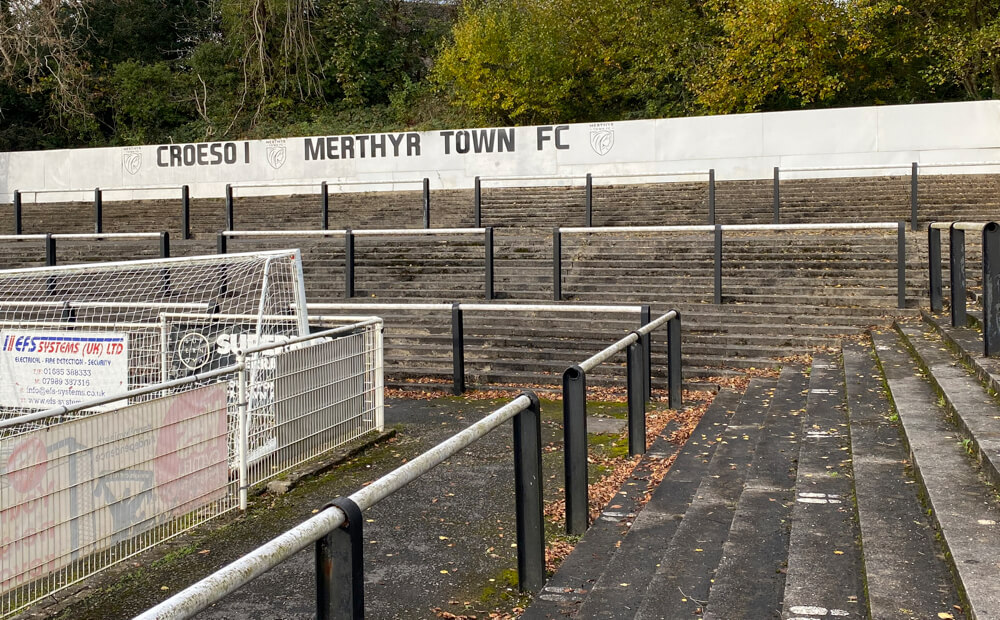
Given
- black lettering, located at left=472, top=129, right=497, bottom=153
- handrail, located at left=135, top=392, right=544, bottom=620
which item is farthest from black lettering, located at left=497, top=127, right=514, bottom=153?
handrail, located at left=135, top=392, right=544, bottom=620

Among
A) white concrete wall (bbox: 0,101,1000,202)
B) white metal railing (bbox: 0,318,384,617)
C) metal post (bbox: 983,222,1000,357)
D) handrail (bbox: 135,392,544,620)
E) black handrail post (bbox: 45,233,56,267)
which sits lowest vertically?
white metal railing (bbox: 0,318,384,617)

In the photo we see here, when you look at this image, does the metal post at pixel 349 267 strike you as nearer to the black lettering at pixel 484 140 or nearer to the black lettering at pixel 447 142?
the black lettering at pixel 484 140

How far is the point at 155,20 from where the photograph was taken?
3734 cm

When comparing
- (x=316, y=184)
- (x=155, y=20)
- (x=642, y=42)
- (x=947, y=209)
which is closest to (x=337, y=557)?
(x=947, y=209)

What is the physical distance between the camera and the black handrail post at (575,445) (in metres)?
4.93

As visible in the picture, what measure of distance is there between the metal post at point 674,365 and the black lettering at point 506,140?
15.2 m

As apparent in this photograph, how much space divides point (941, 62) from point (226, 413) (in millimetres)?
22423

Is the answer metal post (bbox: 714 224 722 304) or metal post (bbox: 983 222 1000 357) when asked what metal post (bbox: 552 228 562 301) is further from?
metal post (bbox: 983 222 1000 357)

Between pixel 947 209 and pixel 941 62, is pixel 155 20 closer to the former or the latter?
pixel 941 62

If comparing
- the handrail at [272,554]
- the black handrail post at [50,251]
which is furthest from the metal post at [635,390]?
the black handrail post at [50,251]

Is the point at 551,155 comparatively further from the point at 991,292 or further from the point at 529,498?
the point at 529,498

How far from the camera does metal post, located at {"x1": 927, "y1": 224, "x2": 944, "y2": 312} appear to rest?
10.5 metres

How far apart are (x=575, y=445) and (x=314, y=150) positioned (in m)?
21.2

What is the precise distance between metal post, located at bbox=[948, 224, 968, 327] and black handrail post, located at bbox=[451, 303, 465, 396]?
16.1 ft
